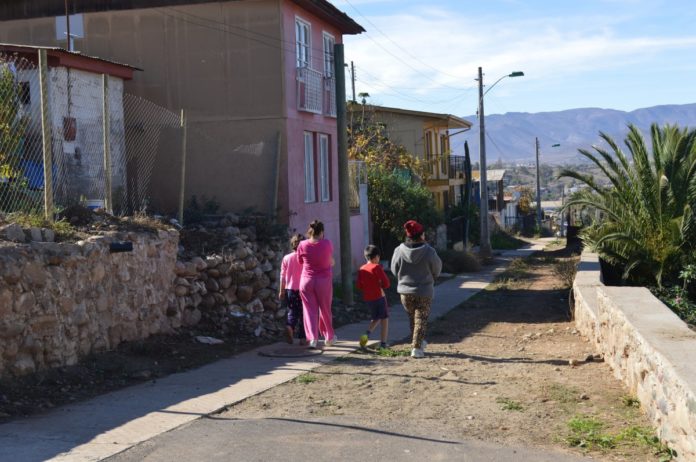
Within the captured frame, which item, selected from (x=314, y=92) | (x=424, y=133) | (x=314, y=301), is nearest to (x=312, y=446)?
→ (x=314, y=301)

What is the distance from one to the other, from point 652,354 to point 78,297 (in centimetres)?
599

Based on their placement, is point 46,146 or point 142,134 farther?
point 142,134

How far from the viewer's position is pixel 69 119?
1475 cm

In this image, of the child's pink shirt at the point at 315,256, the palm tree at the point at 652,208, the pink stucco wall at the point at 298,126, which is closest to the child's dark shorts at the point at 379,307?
the child's pink shirt at the point at 315,256

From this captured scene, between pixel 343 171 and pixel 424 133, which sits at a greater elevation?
pixel 424 133

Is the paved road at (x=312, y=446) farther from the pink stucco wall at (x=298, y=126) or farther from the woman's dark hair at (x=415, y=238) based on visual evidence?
the pink stucco wall at (x=298, y=126)

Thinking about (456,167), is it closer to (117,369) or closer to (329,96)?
(329,96)

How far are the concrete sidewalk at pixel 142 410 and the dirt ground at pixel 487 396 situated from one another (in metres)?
0.34

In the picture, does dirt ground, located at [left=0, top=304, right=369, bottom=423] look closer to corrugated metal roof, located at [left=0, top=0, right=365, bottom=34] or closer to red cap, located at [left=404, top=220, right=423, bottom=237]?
red cap, located at [left=404, top=220, right=423, bottom=237]

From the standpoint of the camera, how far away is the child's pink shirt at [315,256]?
11625 millimetres

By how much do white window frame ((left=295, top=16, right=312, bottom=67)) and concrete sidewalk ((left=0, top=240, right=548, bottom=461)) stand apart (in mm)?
9366

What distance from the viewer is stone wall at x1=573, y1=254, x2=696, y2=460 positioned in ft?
19.7

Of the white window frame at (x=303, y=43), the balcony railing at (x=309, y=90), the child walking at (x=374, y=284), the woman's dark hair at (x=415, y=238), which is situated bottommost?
the child walking at (x=374, y=284)

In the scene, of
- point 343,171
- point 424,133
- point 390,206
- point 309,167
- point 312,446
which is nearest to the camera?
point 312,446
